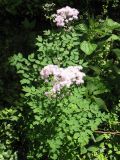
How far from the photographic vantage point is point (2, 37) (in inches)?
263

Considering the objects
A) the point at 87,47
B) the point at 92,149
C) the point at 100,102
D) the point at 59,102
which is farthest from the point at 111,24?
the point at 59,102

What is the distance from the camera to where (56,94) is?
12.9 feet

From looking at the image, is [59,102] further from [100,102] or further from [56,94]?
[100,102]

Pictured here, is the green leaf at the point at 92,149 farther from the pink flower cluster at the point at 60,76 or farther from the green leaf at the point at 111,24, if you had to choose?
the green leaf at the point at 111,24

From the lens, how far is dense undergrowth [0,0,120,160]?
4.10 meters

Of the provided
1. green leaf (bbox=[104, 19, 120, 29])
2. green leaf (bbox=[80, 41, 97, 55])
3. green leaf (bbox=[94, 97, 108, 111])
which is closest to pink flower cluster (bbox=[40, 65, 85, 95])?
green leaf (bbox=[94, 97, 108, 111])

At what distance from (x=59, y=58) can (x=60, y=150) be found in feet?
3.18

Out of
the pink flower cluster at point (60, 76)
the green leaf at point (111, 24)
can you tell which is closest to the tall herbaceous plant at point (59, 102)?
the pink flower cluster at point (60, 76)

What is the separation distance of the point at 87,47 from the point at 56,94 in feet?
5.16

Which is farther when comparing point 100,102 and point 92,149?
point 100,102

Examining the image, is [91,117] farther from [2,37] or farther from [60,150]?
[2,37]

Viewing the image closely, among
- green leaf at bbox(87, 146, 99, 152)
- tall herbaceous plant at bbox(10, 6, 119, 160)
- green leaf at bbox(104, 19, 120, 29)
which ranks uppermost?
green leaf at bbox(104, 19, 120, 29)

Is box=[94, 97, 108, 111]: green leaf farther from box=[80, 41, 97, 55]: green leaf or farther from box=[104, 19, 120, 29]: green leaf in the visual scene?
box=[104, 19, 120, 29]: green leaf

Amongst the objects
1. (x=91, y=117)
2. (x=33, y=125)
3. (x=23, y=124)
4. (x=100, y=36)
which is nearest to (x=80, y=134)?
(x=91, y=117)
